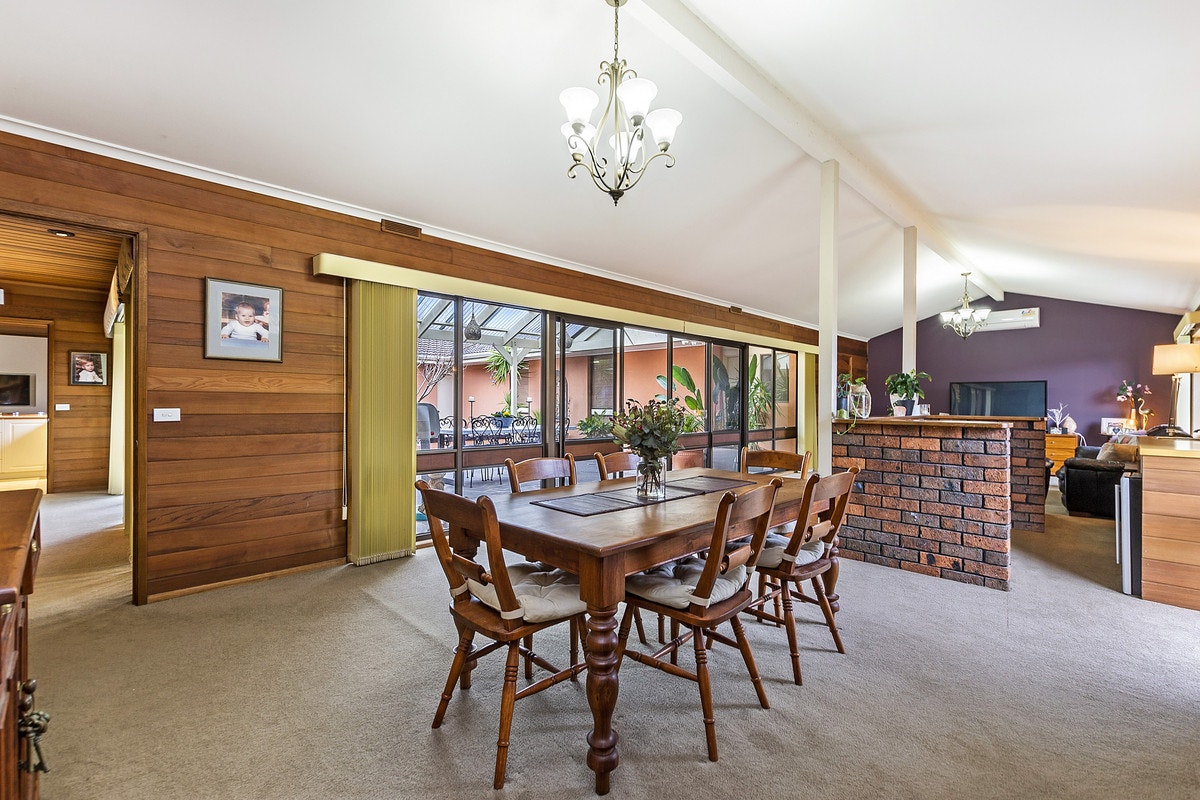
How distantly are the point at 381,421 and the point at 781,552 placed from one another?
285 cm

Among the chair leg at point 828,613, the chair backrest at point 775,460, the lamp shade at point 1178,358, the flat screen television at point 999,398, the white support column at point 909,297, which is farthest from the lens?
the flat screen television at point 999,398

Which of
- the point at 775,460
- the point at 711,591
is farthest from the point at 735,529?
the point at 775,460

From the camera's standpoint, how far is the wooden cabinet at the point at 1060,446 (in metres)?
8.22

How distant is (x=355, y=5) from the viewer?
2.48 m

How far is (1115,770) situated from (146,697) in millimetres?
3449

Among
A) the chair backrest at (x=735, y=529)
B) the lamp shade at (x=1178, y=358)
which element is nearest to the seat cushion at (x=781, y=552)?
the chair backrest at (x=735, y=529)

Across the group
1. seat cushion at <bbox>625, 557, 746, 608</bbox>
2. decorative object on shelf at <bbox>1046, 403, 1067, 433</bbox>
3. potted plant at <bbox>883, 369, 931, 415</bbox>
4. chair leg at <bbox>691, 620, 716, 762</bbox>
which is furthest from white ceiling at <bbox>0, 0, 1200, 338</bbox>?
decorative object on shelf at <bbox>1046, 403, 1067, 433</bbox>

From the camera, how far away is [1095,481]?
17.5ft

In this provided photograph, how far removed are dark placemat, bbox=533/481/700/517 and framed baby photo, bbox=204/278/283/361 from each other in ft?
7.61

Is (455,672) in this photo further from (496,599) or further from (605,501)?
(605,501)

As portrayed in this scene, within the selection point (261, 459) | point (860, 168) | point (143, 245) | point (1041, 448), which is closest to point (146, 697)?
point (261, 459)

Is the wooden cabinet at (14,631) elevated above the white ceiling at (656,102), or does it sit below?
below

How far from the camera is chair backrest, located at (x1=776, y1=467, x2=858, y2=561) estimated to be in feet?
7.28

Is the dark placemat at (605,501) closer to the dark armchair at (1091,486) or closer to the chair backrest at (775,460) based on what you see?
the chair backrest at (775,460)
